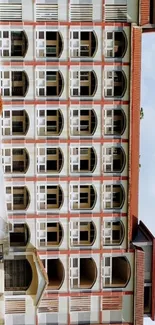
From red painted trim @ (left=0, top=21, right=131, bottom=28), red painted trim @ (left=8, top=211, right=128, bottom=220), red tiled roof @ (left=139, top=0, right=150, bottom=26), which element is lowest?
red painted trim @ (left=8, top=211, right=128, bottom=220)

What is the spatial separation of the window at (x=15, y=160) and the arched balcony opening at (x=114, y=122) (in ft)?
16.8

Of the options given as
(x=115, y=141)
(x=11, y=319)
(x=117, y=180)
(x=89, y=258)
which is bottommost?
(x=11, y=319)

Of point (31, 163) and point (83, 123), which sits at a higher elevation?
point (83, 123)

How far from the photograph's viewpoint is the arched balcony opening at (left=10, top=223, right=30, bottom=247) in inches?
1357

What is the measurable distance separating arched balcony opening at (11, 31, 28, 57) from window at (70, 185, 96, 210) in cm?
857

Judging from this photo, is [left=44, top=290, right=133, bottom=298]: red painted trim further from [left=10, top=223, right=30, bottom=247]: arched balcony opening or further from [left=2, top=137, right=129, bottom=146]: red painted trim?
[left=2, top=137, right=129, bottom=146]: red painted trim

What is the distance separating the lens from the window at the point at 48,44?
1309 inches

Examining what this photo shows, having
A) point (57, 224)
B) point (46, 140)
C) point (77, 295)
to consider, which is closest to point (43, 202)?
point (57, 224)

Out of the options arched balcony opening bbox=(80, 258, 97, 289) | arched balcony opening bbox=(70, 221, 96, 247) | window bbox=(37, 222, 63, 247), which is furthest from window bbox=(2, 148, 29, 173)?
arched balcony opening bbox=(80, 258, 97, 289)

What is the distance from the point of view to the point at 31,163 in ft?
111

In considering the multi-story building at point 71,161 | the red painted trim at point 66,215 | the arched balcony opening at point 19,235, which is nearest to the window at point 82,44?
the multi-story building at point 71,161

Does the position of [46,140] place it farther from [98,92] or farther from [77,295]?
[77,295]

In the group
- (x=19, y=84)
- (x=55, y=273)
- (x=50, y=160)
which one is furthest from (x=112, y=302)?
(x=19, y=84)

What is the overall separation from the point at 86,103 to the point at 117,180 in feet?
16.6
